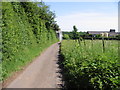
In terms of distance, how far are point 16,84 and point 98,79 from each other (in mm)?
4293

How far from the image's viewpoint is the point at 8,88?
258 inches

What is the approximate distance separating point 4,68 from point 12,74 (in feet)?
2.39

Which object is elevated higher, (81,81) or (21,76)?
(81,81)

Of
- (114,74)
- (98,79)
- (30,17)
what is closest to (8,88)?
(98,79)

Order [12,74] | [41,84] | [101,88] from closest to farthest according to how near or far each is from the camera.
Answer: [101,88] → [41,84] → [12,74]

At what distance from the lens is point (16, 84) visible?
704 centimetres

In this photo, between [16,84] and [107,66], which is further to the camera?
[16,84]

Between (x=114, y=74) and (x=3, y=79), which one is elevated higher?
(x=114, y=74)

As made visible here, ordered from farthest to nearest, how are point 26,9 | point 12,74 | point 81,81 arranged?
point 26,9
point 12,74
point 81,81

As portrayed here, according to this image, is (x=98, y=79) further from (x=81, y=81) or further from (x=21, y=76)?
(x=21, y=76)

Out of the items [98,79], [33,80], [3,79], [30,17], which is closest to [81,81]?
[98,79]

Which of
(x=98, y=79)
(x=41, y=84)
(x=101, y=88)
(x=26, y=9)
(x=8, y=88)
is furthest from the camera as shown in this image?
(x=26, y=9)

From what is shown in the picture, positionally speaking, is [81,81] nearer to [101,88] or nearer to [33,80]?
[101,88]

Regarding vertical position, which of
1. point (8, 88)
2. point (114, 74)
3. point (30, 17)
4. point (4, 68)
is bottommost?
point (8, 88)
